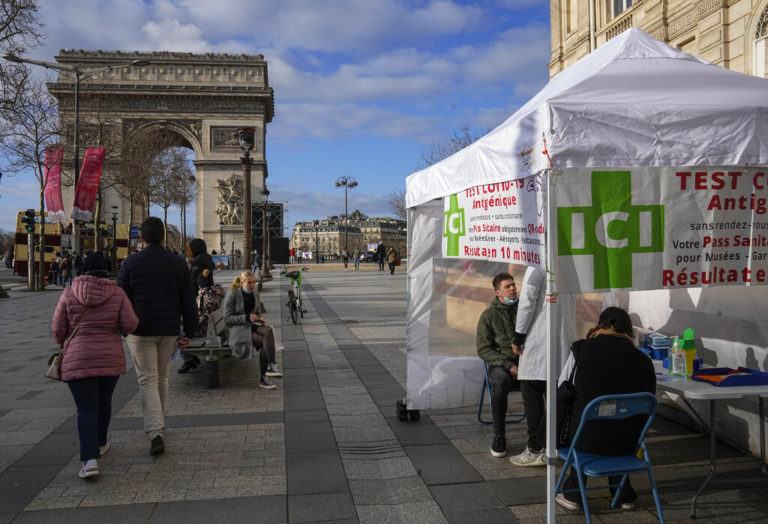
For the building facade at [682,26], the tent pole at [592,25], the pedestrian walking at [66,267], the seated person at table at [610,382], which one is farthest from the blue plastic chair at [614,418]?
the pedestrian walking at [66,267]

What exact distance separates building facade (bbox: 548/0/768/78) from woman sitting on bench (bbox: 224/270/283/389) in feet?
35.6

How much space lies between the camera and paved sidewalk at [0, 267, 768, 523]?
3977 mm

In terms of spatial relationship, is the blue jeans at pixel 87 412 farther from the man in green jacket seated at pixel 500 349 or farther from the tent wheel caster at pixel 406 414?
the man in green jacket seated at pixel 500 349

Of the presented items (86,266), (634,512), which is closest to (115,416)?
(86,266)

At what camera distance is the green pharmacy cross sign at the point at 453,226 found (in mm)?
5188

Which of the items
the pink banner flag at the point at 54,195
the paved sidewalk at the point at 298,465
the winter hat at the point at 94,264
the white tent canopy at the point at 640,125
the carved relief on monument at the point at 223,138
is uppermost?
the carved relief on monument at the point at 223,138

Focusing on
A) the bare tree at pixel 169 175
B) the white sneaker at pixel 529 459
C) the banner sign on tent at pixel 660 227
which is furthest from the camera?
the bare tree at pixel 169 175

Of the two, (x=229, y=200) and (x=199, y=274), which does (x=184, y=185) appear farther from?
(x=199, y=274)

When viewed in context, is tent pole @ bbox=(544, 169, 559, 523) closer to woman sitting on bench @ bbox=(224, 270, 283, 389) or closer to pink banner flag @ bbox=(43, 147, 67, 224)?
woman sitting on bench @ bbox=(224, 270, 283, 389)

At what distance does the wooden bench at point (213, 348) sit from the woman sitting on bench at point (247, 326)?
0.20 metres

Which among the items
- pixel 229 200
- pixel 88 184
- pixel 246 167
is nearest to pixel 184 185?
pixel 229 200

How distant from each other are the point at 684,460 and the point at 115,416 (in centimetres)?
517

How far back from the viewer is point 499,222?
4426 millimetres

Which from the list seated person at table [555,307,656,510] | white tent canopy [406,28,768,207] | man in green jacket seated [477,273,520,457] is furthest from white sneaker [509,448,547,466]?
white tent canopy [406,28,768,207]
